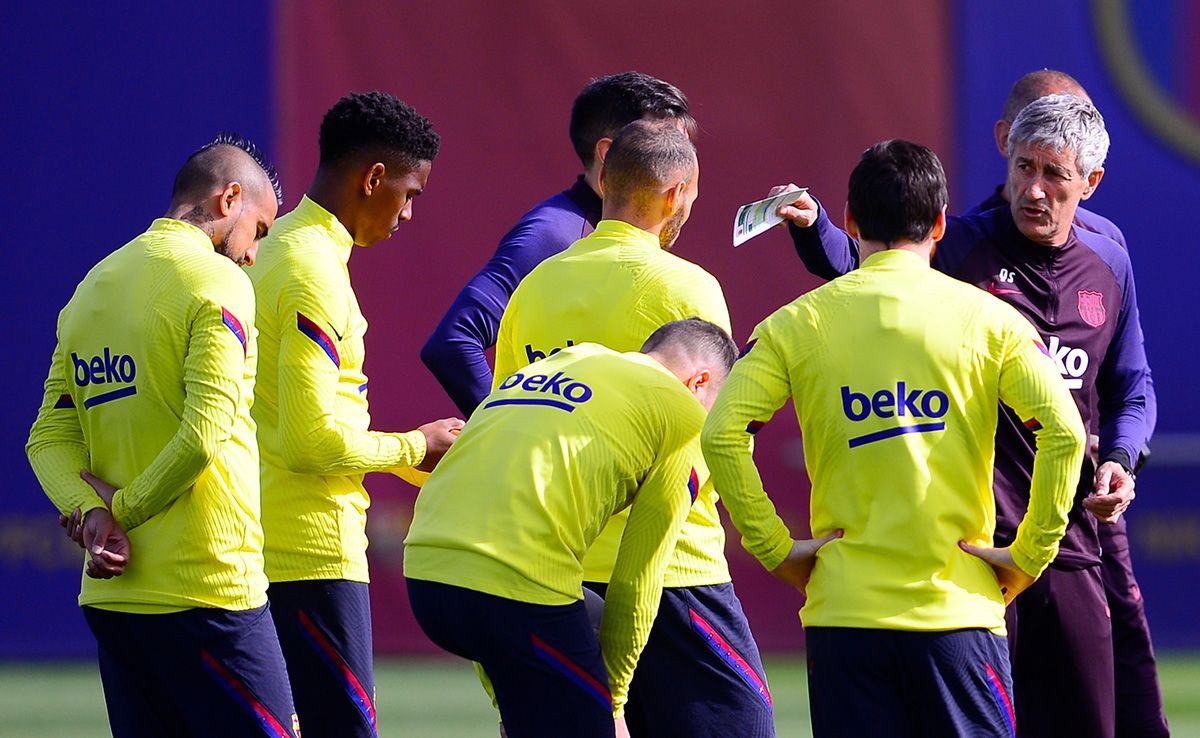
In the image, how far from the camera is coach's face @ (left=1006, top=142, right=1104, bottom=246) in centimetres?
376

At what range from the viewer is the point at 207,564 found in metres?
3.44

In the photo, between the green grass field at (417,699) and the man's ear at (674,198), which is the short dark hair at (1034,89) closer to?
the man's ear at (674,198)

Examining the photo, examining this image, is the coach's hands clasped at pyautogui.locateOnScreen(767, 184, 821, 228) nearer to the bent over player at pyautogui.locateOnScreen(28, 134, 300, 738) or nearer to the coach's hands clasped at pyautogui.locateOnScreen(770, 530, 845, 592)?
the coach's hands clasped at pyautogui.locateOnScreen(770, 530, 845, 592)

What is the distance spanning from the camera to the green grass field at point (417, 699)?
239 inches

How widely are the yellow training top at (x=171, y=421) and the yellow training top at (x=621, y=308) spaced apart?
2.04 ft

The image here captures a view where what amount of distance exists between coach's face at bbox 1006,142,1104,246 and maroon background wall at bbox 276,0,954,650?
411 cm

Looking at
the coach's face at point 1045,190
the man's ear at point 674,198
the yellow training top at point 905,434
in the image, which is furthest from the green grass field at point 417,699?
the yellow training top at point 905,434

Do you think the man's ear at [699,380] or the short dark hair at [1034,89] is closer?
the man's ear at [699,380]

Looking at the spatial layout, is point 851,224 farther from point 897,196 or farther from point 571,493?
point 571,493

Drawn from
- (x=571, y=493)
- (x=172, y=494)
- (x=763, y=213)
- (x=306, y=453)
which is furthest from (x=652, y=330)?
(x=172, y=494)

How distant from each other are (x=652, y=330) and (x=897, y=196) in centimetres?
62

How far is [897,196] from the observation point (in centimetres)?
319

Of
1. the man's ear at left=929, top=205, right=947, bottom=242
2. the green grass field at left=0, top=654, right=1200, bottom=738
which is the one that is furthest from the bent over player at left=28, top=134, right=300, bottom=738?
the green grass field at left=0, top=654, right=1200, bottom=738

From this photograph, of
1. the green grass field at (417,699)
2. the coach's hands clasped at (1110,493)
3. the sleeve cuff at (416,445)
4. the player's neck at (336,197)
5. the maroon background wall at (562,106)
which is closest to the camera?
the coach's hands clasped at (1110,493)
